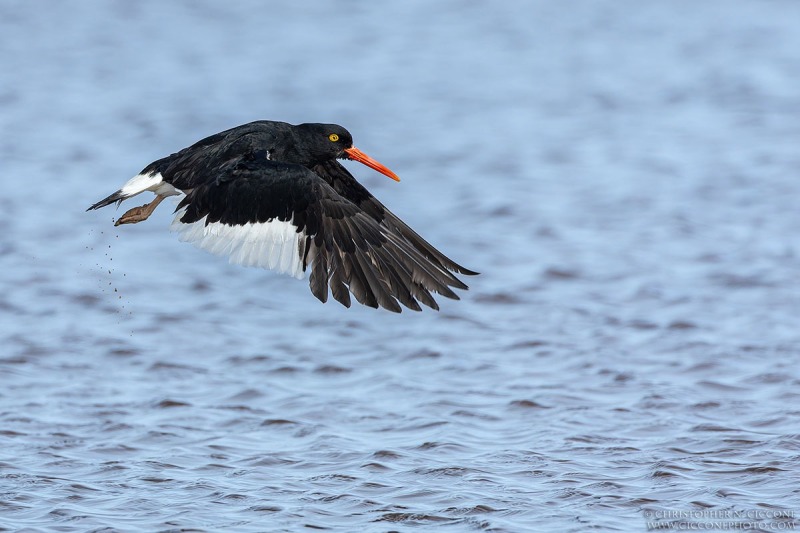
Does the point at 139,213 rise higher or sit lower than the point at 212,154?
lower

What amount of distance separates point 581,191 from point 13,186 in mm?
5415

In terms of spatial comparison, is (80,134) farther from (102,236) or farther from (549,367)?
(549,367)

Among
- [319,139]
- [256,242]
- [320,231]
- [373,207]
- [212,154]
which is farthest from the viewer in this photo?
[319,139]

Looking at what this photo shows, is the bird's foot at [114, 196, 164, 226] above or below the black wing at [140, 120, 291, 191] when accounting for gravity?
below

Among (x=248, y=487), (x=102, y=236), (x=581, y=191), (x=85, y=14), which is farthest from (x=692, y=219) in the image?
(x=85, y=14)

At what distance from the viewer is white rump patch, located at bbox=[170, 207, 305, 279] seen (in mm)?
7375

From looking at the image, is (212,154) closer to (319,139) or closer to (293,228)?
(319,139)

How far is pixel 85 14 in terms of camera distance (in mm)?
18406

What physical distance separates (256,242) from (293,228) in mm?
228

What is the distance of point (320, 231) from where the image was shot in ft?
24.3

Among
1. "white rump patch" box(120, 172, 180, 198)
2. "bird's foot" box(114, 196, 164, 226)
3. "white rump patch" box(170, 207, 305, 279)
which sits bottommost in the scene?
"white rump patch" box(170, 207, 305, 279)

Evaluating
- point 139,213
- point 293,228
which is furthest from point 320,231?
point 139,213

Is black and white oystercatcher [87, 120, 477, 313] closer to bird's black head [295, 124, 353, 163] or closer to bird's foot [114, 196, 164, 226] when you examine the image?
bird's foot [114, 196, 164, 226]

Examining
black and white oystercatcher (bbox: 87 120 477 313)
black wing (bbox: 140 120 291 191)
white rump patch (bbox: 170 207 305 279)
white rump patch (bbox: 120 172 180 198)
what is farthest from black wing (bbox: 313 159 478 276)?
white rump patch (bbox: 120 172 180 198)
